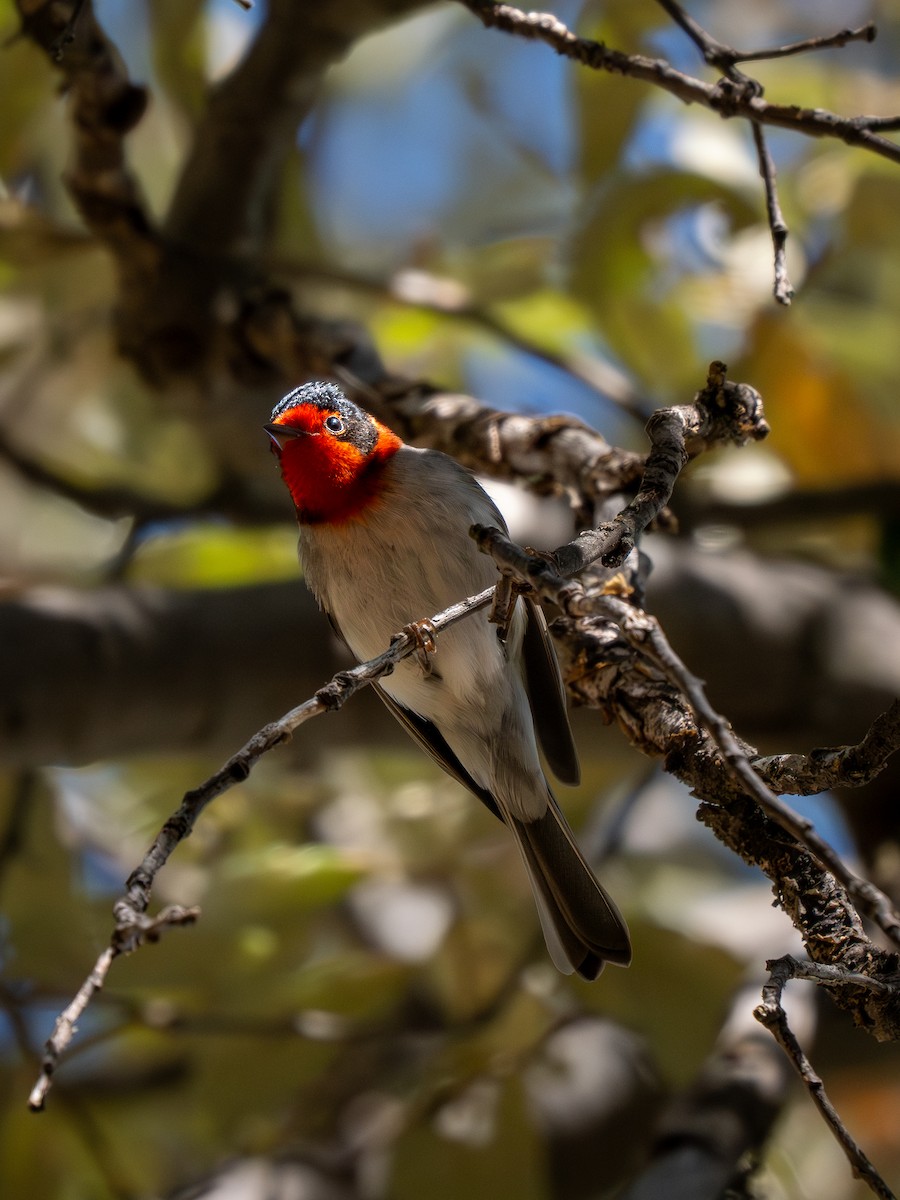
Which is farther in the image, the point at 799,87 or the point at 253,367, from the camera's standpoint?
the point at 799,87

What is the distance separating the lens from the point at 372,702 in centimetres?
324

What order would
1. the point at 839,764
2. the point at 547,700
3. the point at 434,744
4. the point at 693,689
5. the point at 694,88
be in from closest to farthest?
the point at 693,689 < the point at 839,764 < the point at 694,88 < the point at 547,700 < the point at 434,744

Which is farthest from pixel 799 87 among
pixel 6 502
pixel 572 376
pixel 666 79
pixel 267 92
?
pixel 6 502

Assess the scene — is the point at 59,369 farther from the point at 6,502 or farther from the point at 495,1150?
the point at 495,1150

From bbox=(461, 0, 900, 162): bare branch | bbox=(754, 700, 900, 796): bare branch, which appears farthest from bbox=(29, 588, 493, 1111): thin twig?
bbox=(461, 0, 900, 162): bare branch

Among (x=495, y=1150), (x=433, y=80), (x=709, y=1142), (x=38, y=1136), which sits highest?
(x=433, y=80)

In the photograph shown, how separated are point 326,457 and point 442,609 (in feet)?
1.36

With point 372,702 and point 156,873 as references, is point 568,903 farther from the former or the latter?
point 156,873

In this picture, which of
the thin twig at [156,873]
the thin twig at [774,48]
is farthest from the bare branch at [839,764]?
the thin twig at [774,48]

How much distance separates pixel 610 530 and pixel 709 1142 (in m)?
1.79

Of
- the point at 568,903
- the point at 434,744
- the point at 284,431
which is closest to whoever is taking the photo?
the point at 284,431

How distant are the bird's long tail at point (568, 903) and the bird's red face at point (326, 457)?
0.85 metres

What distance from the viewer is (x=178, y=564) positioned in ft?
13.6

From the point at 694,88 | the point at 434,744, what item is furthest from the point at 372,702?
the point at 694,88
